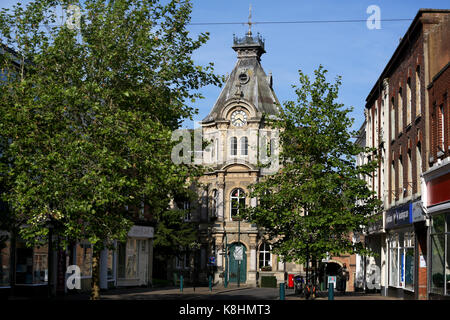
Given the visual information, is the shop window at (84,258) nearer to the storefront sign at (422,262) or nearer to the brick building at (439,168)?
the storefront sign at (422,262)

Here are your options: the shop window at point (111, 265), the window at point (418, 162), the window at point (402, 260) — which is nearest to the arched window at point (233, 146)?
the shop window at point (111, 265)

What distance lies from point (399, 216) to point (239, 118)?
34055 mm

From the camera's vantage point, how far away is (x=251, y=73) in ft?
226

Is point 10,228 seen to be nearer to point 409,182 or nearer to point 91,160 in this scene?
point 91,160

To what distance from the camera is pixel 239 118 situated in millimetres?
65125

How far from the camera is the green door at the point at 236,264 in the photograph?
6172cm

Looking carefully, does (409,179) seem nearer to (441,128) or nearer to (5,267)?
(441,128)

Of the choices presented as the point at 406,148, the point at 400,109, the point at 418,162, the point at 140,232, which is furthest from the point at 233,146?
the point at 418,162

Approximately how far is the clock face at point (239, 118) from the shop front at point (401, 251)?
98.4ft

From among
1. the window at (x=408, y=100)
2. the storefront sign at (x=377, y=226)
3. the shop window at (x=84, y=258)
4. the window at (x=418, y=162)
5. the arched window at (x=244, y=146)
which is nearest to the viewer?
the window at (x=418, y=162)

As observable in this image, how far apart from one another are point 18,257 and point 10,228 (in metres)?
4.86
